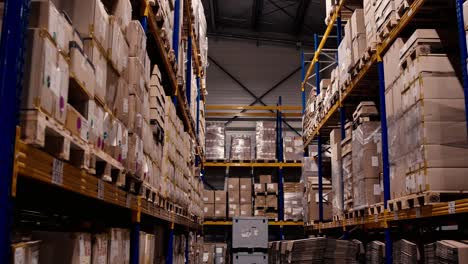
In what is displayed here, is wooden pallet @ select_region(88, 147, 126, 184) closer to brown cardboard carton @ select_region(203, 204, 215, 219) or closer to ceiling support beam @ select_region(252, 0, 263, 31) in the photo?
brown cardboard carton @ select_region(203, 204, 215, 219)

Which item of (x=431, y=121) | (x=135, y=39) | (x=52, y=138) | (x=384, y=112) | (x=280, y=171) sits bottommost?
(x=52, y=138)

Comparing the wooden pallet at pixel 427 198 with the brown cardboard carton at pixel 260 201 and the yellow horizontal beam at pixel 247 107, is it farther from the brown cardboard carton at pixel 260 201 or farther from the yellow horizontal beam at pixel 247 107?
the yellow horizontal beam at pixel 247 107

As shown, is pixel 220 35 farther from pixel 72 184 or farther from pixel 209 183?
pixel 72 184

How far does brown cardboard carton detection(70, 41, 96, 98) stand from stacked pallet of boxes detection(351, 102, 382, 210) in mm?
3961

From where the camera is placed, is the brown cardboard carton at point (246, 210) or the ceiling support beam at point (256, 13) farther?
the ceiling support beam at point (256, 13)

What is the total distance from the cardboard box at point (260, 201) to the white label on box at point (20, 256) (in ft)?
41.1

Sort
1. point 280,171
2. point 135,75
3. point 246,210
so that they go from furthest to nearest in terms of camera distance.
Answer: point 280,171, point 246,210, point 135,75

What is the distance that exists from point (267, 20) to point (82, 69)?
14881 millimetres

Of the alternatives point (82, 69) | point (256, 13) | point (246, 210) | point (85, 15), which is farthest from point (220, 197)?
point (82, 69)

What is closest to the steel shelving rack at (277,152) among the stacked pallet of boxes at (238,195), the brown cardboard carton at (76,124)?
the stacked pallet of boxes at (238,195)

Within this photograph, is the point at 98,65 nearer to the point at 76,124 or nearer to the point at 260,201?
the point at 76,124

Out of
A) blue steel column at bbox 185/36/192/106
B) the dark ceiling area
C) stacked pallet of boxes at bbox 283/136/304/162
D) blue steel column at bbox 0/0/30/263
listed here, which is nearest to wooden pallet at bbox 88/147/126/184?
blue steel column at bbox 0/0/30/263

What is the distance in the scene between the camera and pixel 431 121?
400cm

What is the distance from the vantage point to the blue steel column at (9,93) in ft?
5.10
